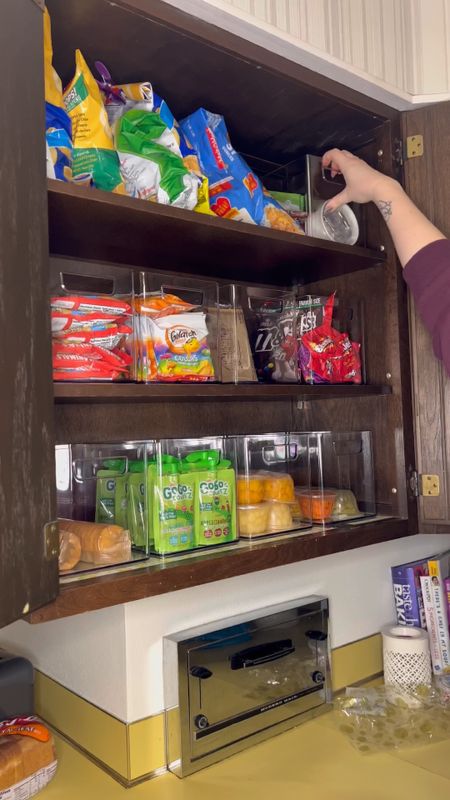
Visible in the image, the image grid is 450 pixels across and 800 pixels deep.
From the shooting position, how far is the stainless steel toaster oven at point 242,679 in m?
1.22

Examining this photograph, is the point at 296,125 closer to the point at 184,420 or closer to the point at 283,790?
the point at 184,420

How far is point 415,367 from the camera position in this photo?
1.35 m

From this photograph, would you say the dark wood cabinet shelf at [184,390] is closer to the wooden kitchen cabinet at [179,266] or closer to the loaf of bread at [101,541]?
the wooden kitchen cabinet at [179,266]

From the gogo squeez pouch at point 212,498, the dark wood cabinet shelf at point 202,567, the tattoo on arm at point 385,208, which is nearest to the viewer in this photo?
the dark wood cabinet shelf at point 202,567

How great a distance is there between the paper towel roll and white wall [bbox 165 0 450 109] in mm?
1238

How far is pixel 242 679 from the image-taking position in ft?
4.27

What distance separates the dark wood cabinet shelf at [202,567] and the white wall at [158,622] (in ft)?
0.73

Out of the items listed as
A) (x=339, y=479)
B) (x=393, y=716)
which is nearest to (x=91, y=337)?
(x=339, y=479)

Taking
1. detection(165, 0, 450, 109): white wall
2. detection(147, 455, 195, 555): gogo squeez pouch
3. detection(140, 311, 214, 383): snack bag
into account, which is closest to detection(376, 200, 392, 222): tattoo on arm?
detection(165, 0, 450, 109): white wall

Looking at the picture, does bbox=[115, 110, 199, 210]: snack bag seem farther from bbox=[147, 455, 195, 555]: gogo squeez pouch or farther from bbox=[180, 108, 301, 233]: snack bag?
bbox=[147, 455, 195, 555]: gogo squeez pouch

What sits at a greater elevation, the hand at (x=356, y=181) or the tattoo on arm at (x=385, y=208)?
the hand at (x=356, y=181)

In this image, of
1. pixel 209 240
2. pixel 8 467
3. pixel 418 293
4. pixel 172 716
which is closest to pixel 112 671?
pixel 172 716

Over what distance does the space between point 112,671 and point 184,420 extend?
1.79 ft

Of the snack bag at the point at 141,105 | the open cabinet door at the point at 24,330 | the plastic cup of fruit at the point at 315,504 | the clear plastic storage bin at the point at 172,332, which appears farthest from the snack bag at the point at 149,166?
the plastic cup of fruit at the point at 315,504
